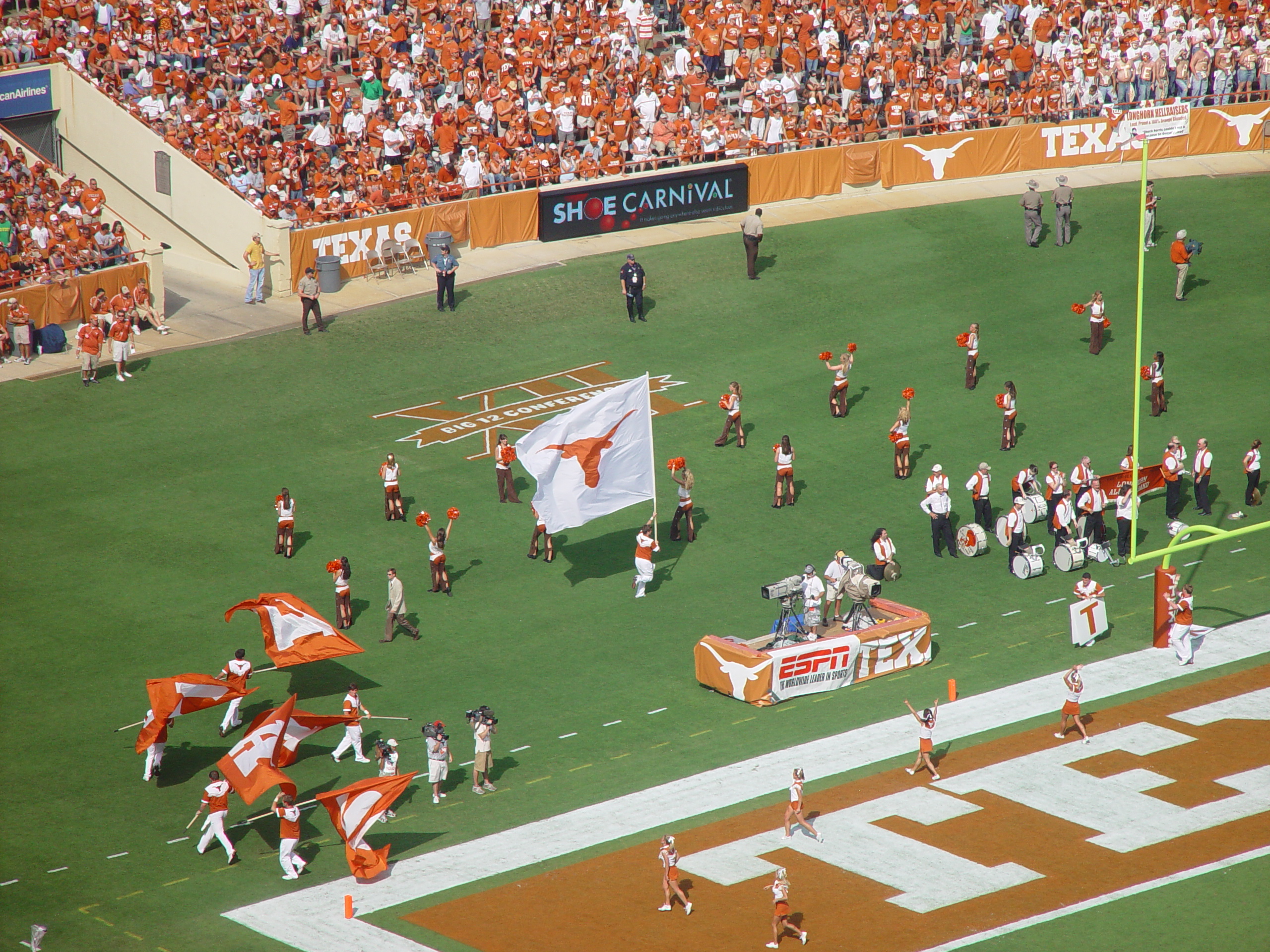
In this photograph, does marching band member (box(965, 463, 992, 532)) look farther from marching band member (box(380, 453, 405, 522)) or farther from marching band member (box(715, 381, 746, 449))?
marching band member (box(380, 453, 405, 522))

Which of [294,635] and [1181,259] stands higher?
[1181,259]

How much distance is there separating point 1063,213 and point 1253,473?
12.9 metres

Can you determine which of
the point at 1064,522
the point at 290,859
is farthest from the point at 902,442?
the point at 290,859

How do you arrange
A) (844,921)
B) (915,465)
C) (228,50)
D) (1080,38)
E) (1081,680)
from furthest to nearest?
1. (1080,38)
2. (228,50)
3. (915,465)
4. (1081,680)
5. (844,921)

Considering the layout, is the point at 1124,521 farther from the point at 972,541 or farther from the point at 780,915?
the point at 780,915

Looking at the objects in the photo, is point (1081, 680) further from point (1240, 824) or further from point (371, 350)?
point (371, 350)

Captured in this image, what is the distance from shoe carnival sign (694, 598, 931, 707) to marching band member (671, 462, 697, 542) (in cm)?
464

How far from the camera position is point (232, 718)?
25422mm

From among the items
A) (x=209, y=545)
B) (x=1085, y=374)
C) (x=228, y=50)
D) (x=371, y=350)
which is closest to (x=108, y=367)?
(x=371, y=350)

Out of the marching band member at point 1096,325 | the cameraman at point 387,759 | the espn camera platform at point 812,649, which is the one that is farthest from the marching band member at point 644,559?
the marching band member at point 1096,325

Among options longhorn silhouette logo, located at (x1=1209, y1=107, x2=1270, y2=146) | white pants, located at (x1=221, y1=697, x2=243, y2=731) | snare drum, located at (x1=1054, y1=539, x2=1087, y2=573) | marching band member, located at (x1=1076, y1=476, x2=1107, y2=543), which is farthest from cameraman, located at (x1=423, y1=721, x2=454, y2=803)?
longhorn silhouette logo, located at (x1=1209, y1=107, x2=1270, y2=146)

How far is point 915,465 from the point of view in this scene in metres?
33.7

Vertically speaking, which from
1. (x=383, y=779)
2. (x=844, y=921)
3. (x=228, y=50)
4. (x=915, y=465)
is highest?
(x=228, y=50)

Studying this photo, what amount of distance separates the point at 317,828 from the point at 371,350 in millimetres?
17778
